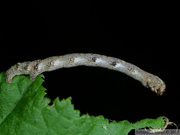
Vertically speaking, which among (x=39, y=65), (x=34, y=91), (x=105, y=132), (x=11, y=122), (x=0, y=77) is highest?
(x=39, y=65)

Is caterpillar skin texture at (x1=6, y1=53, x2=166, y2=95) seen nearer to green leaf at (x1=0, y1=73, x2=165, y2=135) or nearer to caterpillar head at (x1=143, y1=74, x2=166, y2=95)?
Result: caterpillar head at (x1=143, y1=74, x2=166, y2=95)

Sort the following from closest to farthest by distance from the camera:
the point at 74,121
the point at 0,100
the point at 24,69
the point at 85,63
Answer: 1. the point at 74,121
2. the point at 0,100
3. the point at 24,69
4. the point at 85,63

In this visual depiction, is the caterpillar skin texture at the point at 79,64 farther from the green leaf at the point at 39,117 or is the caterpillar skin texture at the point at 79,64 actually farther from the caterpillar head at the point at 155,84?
the green leaf at the point at 39,117

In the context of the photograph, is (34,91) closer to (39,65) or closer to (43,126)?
(43,126)

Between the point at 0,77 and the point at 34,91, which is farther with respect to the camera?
the point at 0,77

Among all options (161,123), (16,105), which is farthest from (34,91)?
(161,123)

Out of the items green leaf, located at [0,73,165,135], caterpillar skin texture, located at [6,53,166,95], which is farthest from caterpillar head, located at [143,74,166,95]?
green leaf, located at [0,73,165,135]

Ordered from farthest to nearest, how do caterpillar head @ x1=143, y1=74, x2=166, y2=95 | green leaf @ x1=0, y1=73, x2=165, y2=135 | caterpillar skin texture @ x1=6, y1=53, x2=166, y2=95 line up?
caterpillar head @ x1=143, y1=74, x2=166, y2=95 < caterpillar skin texture @ x1=6, y1=53, x2=166, y2=95 < green leaf @ x1=0, y1=73, x2=165, y2=135

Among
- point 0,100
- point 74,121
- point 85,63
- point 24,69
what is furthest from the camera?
point 85,63
